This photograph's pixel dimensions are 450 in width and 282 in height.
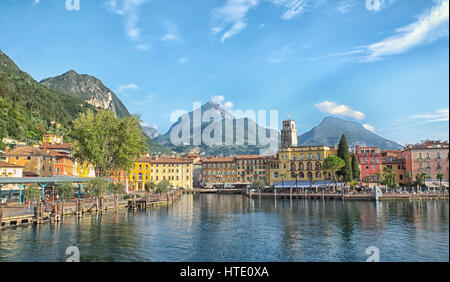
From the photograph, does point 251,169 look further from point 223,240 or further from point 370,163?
point 223,240

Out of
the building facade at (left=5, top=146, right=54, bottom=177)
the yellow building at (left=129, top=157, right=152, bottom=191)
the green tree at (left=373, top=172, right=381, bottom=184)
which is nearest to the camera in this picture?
the building facade at (left=5, top=146, right=54, bottom=177)

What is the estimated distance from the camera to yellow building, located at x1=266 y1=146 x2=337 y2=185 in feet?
287

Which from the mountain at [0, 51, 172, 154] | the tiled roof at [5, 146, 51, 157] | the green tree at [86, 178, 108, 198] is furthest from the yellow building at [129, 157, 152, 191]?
the green tree at [86, 178, 108, 198]

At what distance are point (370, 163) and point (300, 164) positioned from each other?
17176 mm

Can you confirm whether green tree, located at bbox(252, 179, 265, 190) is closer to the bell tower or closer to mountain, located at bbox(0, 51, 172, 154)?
mountain, located at bbox(0, 51, 172, 154)

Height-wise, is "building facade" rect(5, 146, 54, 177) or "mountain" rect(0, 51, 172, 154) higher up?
"mountain" rect(0, 51, 172, 154)

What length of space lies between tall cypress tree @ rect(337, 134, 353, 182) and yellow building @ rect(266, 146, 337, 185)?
496 centimetres

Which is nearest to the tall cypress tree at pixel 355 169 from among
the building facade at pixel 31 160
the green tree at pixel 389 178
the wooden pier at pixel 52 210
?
the green tree at pixel 389 178

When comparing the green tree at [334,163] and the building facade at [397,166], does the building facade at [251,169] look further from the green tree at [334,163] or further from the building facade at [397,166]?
the building facade at [397,166]

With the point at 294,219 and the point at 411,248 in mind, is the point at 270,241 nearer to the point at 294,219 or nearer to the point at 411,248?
the point at 411,248

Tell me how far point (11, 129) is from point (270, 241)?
91.1 meters

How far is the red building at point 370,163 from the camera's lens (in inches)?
3287

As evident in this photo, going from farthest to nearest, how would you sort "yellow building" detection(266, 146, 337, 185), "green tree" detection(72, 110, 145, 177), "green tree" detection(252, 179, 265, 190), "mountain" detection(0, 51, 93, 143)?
"mountain" detection(0, 51, 93, 143)
"green tree" detection(252, 179, 265, 190)
"yellow building" detection(266, 146, 337, 185)
"green tree" detection(72, 110, 145, 177)
